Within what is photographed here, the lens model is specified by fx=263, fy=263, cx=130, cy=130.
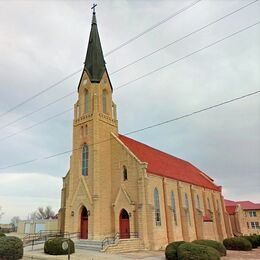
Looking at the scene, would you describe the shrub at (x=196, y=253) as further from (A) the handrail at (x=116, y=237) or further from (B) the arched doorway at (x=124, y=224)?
(B) the arched doorway at (x=124, y=224)

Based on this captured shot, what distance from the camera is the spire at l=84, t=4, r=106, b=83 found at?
33375 millimetres

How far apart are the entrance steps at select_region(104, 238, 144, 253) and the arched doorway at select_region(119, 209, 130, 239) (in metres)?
1.99

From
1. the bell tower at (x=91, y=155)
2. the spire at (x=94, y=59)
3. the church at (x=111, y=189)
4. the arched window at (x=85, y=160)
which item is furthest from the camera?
the spire at (x=94, y=59)

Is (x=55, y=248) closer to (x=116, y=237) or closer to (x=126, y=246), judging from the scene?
(x=126, y=246)

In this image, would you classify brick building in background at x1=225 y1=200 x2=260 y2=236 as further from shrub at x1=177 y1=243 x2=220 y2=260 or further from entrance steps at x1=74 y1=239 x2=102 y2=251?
shrub at x1=177 y1=243 x2=220 y2=260

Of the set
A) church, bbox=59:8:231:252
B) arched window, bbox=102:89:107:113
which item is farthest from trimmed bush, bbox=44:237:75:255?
arched window, bbox=102:89:107:113

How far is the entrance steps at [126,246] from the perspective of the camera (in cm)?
2255

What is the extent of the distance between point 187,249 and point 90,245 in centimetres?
1085

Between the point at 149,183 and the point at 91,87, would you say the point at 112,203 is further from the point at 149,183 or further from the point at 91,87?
the point at 91,87

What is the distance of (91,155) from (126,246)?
10.6 meters

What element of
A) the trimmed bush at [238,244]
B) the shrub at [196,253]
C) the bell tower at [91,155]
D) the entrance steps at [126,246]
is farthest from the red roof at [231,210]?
the shrub at [196,253]

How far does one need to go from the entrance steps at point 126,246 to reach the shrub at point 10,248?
6993 millimetres

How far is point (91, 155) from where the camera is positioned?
2992 centimetres

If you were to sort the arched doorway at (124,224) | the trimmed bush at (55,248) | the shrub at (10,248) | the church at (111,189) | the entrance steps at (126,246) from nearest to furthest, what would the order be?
the shrub at (10,248)
the trimmed bush at (55,248)
the entrance steps at (126,246)
the church at (111,189)
the arched doorway at (124,224)
